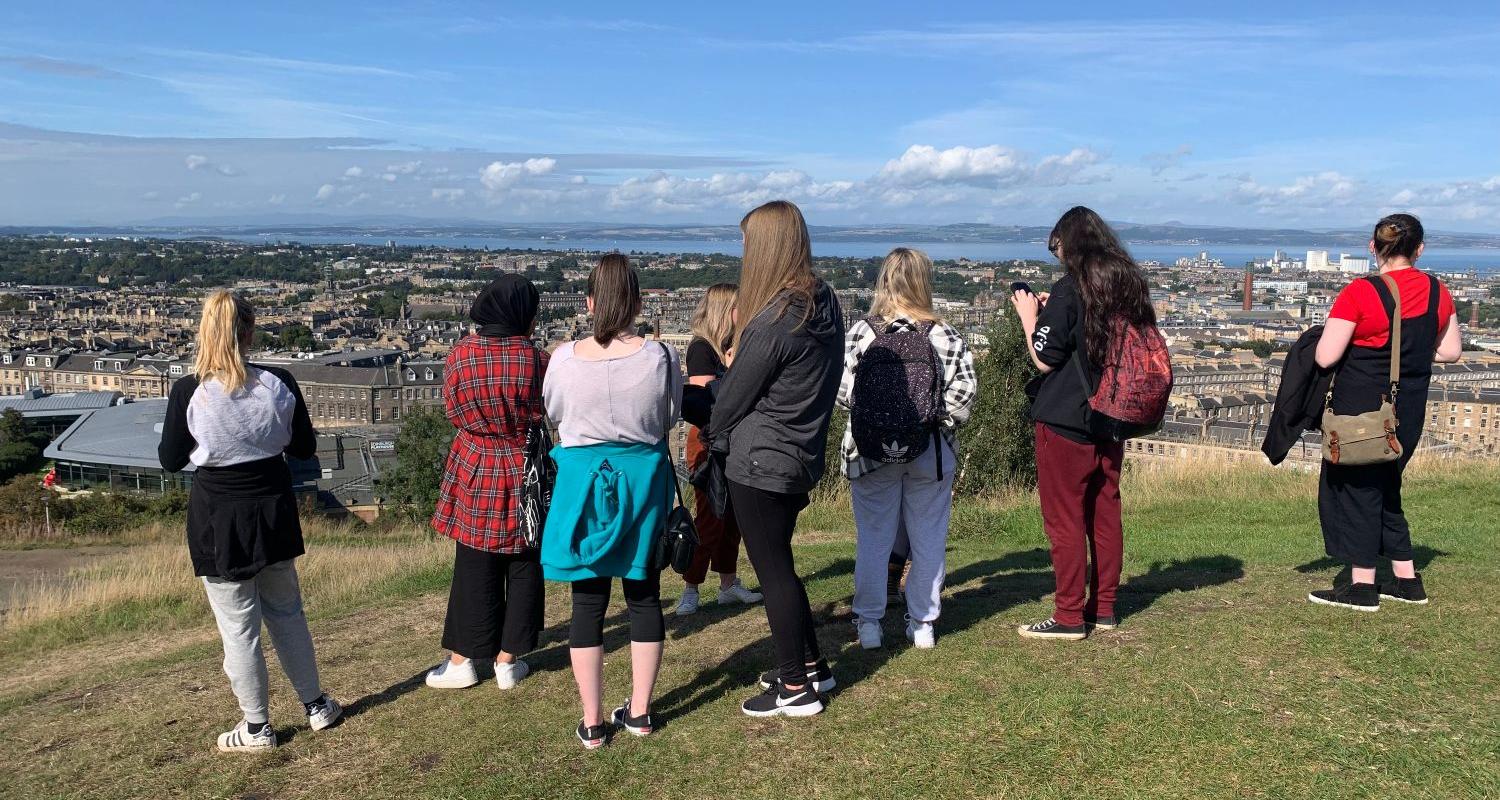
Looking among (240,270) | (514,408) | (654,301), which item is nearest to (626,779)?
(514,408)

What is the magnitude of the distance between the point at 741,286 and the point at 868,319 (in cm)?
95

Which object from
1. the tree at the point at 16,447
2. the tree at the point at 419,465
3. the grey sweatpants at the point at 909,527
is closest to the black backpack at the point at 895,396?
the grey sweatpants at the point at 909,527

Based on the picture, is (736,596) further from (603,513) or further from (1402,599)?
(1402,599)

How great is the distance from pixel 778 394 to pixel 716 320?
1.63m

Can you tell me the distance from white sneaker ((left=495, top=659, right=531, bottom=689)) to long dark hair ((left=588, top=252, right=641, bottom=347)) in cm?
175

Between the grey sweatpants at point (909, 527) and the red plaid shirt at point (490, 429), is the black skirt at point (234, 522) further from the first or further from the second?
the grey sweatpants at point (909, 527)

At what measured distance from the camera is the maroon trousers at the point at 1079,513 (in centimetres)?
488

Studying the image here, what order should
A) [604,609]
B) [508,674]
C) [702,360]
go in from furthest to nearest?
[702,360] → [508,674] → [604,609]

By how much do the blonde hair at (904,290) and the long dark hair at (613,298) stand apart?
3.88ft

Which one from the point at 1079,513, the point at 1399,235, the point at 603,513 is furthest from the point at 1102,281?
the point at 603,513

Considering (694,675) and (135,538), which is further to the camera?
(135,538)

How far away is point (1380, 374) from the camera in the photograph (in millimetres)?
5078

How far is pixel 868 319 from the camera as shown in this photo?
479cm

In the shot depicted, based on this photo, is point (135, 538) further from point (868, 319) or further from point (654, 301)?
point (654, 301)
